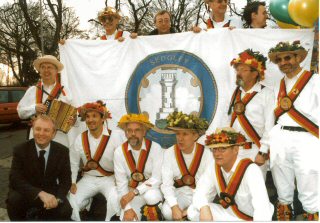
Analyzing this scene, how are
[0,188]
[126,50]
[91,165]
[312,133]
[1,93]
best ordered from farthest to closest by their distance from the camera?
[1,93] → [0,188] → [126,50] → [91,165] → [312,133]

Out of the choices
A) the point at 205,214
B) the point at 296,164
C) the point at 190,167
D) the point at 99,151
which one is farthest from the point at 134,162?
the point at 296,164

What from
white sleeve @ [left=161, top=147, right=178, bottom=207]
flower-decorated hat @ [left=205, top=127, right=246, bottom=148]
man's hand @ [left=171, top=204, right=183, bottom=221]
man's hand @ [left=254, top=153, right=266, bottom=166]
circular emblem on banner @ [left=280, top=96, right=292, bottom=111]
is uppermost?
circular emblem on banner @ [left=280, top=96, right=292, bottom=111]

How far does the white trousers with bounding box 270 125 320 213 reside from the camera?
3545mm

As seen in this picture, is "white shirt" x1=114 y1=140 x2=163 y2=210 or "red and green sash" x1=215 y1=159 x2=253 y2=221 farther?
"white shirt" x1=114 y1=140 x2=163 y2=210

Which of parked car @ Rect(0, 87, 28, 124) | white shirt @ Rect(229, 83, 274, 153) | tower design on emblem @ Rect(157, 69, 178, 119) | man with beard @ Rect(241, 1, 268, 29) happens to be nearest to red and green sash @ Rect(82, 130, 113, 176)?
tower design on emblem @ Rect(157, 69, 178, 119)

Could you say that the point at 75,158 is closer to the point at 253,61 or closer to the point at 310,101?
the point at 253,61

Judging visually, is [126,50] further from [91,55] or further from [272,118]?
[272,118]

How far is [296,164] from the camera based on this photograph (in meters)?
3.62

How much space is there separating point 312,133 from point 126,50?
281 cm

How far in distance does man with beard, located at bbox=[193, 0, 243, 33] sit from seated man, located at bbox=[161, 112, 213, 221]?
1696 millimetres

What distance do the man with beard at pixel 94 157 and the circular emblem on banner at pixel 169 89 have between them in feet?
2.49

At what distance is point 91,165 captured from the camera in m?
4.36

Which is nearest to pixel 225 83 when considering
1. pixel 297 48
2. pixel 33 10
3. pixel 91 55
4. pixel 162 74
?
pixel 162 74

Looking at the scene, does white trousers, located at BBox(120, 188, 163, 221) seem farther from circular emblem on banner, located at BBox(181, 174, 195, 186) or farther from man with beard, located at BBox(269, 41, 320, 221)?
man with beard, located at BBox(269, 41, 320, 221)
